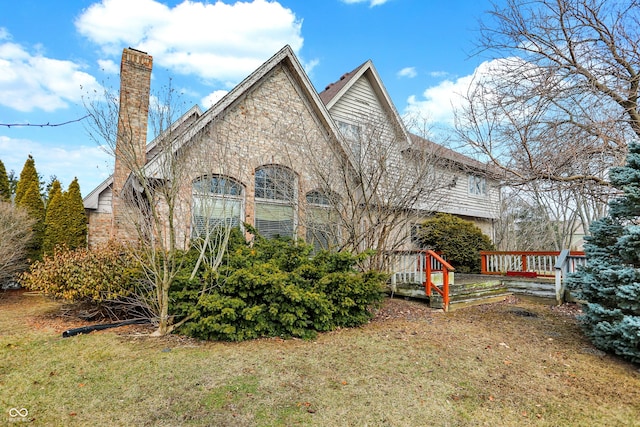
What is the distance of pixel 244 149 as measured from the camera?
10289mm

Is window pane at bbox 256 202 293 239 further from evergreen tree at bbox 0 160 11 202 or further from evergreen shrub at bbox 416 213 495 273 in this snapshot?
evergreen tree at bbox 0 160 11 202

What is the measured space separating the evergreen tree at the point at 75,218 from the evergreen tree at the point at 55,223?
0.11m

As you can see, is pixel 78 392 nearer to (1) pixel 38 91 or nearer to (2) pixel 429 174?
(1) pixel 38 91

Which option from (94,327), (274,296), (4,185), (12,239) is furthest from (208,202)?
(4,185)

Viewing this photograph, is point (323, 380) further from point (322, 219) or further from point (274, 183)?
point (274, 183)

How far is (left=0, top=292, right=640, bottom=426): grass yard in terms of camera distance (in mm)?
3619

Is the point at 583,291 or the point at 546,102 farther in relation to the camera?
the point at 546,102

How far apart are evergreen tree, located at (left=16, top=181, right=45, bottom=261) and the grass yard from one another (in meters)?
6.06

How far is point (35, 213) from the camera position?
11844 millimetres

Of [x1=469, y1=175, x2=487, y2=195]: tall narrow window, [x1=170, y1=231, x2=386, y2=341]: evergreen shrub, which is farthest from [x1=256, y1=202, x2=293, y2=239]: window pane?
[x1=469, y1=175, x2=487, y2=195]: tall narrow window

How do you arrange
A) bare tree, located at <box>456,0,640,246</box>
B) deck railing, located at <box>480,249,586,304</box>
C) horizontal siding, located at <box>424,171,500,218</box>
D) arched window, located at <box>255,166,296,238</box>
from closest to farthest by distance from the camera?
bare tree, located at <box>456,0,640,246</box>, deck railing, located at <box>480,249,586,304</box>, arched window, located at <box>255,166,296,238</box>, horizontal siding, located at <box>424,171,500,218</box>

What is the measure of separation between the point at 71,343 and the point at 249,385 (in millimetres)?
3500

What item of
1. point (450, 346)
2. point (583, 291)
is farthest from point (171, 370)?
point (583, 291)

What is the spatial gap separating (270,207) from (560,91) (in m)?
7.57
